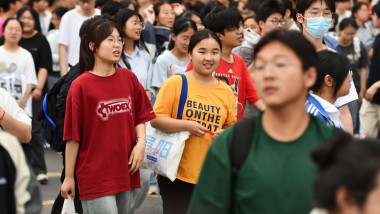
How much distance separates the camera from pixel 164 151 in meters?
6.00

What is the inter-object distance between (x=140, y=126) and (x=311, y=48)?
8.48 feet

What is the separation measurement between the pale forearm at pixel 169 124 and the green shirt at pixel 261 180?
7.98 ft

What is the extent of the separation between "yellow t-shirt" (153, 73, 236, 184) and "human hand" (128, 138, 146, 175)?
337 mm

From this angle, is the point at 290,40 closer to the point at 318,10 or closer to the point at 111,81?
the point at 111,81

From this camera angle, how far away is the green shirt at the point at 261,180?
11.1 ft

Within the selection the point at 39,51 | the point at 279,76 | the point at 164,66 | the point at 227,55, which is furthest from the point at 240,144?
the point at 39,51

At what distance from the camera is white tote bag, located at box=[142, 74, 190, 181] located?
5887 millimetres

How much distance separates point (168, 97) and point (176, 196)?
80 cm

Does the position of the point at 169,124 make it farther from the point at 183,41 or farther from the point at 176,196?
the point at 183,41

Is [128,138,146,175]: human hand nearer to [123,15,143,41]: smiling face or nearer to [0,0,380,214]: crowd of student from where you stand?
[0,0,380,214]: crowd of student

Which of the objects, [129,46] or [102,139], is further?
[129,46]

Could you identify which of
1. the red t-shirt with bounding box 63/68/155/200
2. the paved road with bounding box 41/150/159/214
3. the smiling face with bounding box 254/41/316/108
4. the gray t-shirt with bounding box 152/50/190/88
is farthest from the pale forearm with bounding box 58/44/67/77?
the smiling face with bounding box 254/41/316/108

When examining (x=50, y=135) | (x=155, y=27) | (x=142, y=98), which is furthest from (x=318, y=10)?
(x=155, y=27)

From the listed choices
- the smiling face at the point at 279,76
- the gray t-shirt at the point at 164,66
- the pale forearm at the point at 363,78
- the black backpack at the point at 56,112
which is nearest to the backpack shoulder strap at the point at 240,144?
the smiling face at the point at 279,76
